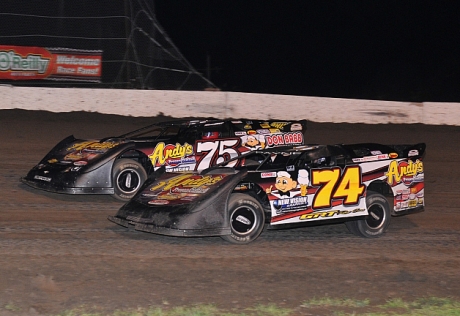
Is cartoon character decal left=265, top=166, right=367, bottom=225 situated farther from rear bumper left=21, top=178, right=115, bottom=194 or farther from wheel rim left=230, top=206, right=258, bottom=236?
rear bumper left=21, top=178, right=115, bottom=194

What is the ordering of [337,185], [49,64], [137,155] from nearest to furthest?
[337,185] → [137,155] → [49,64]

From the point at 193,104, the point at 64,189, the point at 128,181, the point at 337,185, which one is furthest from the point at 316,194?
the point at 193,104

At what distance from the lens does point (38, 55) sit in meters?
17.3

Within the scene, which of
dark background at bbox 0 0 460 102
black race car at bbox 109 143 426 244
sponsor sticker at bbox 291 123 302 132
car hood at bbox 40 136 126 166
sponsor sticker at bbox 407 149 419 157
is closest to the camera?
black race car at bbox 109 143 426 244

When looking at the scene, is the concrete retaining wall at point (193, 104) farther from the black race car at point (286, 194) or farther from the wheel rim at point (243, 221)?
the wheel rim at point (243, 221)

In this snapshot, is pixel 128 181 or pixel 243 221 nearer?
pixel 243 221

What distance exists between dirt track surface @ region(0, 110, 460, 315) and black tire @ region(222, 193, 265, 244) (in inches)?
4.7

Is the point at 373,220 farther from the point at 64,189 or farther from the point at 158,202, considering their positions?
the point at 64,189

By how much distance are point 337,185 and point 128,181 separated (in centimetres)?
305

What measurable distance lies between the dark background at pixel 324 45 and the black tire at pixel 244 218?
62.8ft

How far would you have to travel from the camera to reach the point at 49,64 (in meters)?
17.3

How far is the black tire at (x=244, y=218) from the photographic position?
22.5ft

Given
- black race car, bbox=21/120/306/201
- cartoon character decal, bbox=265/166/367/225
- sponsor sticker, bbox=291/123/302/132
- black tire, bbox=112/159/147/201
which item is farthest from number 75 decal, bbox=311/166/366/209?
sponsor sticker, bbox=291/123/302/132

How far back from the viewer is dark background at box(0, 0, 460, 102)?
30609mm
